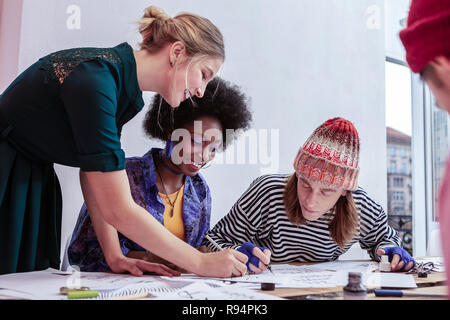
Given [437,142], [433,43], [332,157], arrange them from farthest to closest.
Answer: [437,142], [332,157], [433,43]

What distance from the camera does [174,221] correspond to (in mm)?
1393

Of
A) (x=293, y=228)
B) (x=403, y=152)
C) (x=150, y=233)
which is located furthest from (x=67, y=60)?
(x=403, y=152)

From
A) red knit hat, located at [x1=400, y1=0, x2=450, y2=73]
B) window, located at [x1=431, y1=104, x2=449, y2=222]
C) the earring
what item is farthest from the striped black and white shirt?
window, located at [x1=431, y1=104, x2=449, y2=222]

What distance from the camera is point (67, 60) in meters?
0.82

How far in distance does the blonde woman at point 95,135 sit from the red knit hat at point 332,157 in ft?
1.29

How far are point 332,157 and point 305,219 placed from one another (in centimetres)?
23

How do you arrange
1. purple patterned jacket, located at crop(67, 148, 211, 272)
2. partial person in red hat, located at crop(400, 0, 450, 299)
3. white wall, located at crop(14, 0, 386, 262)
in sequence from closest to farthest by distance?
1. partial person in red hat, located at crop(400, 0, 450, 299)
2. purple patterned jacket, located at crop(67, 148, 211, 272)
3. white wall, located at crop(14, 0, 386, 262)

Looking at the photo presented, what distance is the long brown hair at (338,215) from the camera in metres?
1.31

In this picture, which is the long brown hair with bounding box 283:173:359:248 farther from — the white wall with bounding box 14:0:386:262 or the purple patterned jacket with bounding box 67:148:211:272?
the white wall with bounding box 14:0:386:262

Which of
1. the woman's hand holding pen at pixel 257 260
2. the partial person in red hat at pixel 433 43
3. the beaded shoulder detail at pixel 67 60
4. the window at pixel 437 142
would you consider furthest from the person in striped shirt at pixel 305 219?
the window at pixel 437 142

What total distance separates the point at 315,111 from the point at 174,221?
4.21ft

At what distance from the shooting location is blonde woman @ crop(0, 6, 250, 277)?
76cm

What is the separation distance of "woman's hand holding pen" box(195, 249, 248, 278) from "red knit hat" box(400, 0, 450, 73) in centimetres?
49

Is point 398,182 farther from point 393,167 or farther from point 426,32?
point 426,32
